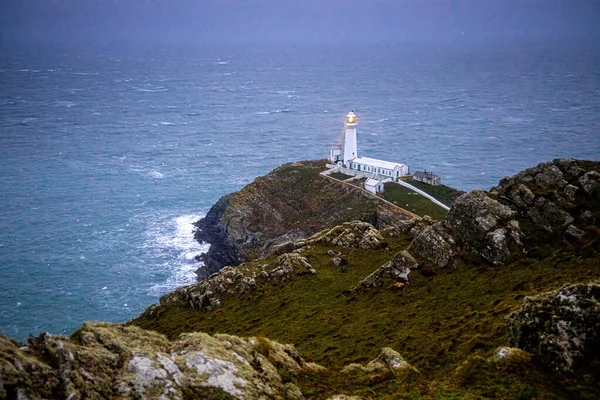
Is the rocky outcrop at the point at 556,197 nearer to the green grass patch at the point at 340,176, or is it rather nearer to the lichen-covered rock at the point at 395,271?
the lichen-covered rock at the point at 395,271

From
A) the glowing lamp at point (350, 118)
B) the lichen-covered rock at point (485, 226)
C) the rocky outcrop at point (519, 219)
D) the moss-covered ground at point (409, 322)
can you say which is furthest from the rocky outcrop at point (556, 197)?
the glowing lamp at point (350, 118)

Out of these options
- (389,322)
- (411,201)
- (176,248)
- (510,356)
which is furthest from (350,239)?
(176,248)

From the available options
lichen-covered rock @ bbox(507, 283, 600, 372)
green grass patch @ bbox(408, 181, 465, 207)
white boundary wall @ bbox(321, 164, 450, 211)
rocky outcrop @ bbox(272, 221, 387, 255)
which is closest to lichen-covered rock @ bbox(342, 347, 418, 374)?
lichen-covered rock @ bbox(507, 283, 600, 372)

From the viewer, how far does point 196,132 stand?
181500 millimetres

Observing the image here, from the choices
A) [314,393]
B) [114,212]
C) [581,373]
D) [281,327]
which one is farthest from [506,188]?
[114,212]

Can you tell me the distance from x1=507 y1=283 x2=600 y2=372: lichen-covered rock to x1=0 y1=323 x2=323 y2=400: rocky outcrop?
394 inches

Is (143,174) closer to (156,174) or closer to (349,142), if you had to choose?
(156,174)

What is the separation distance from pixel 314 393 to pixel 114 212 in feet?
329

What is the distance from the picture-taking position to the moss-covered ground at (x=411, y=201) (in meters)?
86.2

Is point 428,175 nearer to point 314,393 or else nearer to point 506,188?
point 506,188

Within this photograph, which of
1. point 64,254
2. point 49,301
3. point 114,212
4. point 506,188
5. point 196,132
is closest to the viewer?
point 506,188

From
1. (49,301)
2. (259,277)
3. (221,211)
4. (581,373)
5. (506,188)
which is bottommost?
(49,301)

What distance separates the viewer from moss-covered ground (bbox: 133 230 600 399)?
21.8 metres

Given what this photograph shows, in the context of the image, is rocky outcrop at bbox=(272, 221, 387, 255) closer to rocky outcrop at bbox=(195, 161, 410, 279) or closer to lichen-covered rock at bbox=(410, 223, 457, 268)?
lichen-covered rock at bbox=(410, 223, 457, 268)
